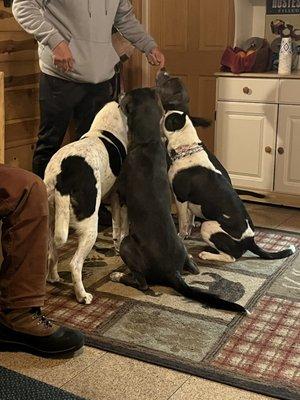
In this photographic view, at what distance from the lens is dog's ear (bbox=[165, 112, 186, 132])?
305 cm

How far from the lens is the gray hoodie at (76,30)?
305 centimetres

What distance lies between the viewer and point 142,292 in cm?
264

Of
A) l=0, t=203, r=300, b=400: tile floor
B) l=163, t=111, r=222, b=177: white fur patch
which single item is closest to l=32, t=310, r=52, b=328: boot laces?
l=0, t=203, r=300, b=400: tile floor

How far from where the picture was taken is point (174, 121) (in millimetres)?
3053

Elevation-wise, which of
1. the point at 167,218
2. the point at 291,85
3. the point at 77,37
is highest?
the point at 77,37

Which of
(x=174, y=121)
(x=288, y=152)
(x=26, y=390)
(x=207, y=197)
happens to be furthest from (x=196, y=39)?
(x=26, y=390)

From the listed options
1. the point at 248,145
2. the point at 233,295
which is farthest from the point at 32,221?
the point at 248,145

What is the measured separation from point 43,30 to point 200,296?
158 cm

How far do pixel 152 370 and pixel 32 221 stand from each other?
66 cm

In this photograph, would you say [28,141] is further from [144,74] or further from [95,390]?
[95,390]

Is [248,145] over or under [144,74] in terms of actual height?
under

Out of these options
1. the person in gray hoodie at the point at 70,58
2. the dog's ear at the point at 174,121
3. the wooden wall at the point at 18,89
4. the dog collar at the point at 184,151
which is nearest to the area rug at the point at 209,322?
the dog collar at the point at 184,151

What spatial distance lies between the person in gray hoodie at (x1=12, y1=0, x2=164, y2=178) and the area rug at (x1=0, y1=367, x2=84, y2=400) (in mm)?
1656

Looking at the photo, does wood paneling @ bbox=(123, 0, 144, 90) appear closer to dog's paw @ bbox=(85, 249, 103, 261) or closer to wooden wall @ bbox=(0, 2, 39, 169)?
wooden wall @ bbox=(0, 2, 39, 169)
